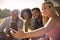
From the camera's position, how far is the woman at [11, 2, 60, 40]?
143cm

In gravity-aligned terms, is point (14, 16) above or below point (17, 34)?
above

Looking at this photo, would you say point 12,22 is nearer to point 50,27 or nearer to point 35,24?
point 35,24

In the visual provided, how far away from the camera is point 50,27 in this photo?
4.70ft

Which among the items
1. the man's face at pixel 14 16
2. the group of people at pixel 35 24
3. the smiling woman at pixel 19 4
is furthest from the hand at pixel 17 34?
the smiling woman at pixel 19 4

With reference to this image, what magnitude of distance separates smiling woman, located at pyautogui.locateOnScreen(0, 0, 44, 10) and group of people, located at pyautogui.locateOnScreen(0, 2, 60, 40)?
38 mm

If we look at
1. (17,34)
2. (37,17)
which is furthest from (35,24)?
(17,34)

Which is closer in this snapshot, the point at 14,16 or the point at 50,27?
the point at 50,27

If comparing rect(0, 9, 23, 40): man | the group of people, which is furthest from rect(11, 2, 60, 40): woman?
rect(0, 9, 23, 40): man

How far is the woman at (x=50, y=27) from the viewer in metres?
1.43

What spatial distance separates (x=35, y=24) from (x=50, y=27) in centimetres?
15

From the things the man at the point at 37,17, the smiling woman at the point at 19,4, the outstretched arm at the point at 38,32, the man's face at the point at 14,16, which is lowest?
the outstretched arm at the point at 38,32

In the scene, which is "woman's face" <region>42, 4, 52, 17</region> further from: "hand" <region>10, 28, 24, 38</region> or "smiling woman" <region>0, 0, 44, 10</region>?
"hand" <region>10, 28, 24, 38</region>

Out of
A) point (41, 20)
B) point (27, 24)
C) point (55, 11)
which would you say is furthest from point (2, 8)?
point (55, 11)

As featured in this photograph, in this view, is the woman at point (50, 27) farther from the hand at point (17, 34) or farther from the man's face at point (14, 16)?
the man's face at point (14, 16)
